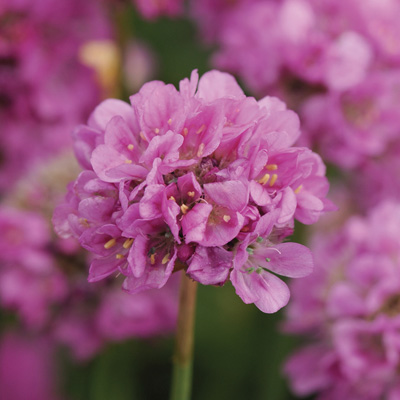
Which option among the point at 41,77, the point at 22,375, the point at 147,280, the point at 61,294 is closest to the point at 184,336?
the point at 147,280

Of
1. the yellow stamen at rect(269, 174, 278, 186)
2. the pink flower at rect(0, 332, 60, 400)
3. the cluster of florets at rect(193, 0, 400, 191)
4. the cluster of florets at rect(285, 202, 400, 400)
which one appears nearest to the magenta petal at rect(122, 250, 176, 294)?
the yellow stamen at rect(269, 174, 278, 186)

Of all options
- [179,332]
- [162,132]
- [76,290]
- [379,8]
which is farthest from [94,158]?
[379,8]

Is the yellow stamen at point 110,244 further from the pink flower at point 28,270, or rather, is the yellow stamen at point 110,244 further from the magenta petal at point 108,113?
→ the pink flower at point 28,270

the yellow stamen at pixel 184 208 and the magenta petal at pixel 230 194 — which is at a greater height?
the magenta petal at pixel 230 194

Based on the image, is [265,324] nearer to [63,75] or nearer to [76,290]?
[76,290]

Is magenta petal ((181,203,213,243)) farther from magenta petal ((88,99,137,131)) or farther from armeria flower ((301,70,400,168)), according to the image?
armeria flower ((301,70,400,168))

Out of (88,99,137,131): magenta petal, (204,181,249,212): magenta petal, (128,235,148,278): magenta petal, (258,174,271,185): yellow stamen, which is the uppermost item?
(88,99,137,131): magenta petal

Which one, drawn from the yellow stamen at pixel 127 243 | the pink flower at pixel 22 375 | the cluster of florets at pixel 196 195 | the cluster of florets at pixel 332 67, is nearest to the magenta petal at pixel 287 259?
the cluster of florets at pixel 196 195
